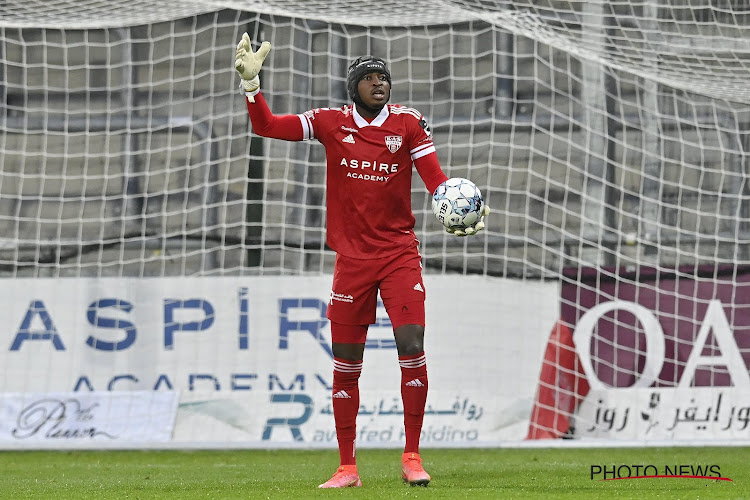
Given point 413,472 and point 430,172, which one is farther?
point 430,172

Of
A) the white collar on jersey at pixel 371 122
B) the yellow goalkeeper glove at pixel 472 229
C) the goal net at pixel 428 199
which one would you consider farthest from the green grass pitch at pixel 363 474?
the white collar on jersey at pixel 371 122

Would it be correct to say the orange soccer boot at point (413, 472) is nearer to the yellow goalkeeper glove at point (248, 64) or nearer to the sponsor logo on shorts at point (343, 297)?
the sponsor logo on shorts at point (343, 297)

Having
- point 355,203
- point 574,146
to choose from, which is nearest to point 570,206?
point 574,146

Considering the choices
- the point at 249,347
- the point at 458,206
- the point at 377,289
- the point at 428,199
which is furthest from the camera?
the point at 428,199

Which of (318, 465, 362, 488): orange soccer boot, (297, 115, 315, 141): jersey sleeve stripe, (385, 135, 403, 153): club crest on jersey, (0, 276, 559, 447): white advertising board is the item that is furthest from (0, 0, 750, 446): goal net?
(318, 465, 362, 488): orange soccer boot

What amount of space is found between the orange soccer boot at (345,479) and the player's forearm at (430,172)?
1313mm

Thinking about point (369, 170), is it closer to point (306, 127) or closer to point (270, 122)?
point (306, 127)

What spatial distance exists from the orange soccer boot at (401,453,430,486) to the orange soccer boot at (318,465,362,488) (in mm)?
221

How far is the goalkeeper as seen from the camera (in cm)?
546

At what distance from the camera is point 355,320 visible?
553 centimetres

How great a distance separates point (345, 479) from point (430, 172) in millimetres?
1440

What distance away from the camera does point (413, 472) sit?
17.4ft

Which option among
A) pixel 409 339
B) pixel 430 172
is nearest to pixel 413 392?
pixel 409 339

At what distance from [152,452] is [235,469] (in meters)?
1.91
